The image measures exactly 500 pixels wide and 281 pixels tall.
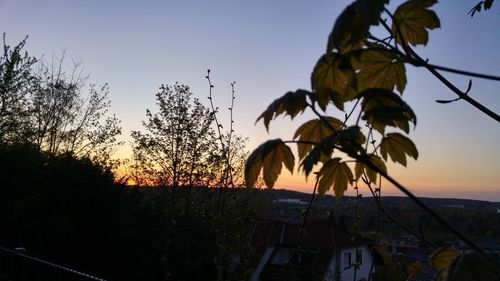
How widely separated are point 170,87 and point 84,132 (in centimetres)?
612

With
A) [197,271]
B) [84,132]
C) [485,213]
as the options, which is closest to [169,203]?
[197,271]

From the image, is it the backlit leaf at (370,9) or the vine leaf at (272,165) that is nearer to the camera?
the backlit leaf at (370,9)

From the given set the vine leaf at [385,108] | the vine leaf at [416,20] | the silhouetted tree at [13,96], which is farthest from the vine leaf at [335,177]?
the silhouetted tree at [13,96]

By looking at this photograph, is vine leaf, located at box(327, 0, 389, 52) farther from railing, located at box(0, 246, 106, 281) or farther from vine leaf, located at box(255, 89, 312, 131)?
railing, located at box(0, 246, 106, 281)

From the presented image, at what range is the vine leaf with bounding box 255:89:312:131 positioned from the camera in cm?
87

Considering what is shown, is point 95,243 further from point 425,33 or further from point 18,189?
point 425,33

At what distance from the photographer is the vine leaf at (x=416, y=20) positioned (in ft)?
3.17

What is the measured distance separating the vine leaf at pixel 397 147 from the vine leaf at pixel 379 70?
0.43 ft

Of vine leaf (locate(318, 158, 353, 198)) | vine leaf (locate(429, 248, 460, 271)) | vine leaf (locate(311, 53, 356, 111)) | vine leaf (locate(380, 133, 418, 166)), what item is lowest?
vine leaf (locate(429, 248, 460, 271))

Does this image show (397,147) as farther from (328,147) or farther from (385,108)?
(328,147)

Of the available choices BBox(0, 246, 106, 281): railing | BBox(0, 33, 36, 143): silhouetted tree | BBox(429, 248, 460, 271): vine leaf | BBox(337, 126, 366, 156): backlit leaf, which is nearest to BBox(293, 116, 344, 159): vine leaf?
BBox(337, 126, 366, 156): backlit leaf

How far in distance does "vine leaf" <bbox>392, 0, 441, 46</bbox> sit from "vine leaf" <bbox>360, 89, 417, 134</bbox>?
0.18 metres

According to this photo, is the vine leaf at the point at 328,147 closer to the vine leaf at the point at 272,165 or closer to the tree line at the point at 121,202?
the vine leaf at the point at 272,165

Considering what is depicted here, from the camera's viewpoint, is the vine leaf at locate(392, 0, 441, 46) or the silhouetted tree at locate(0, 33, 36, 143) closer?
the vine leaf at locate(392, 0, 441, 46)
